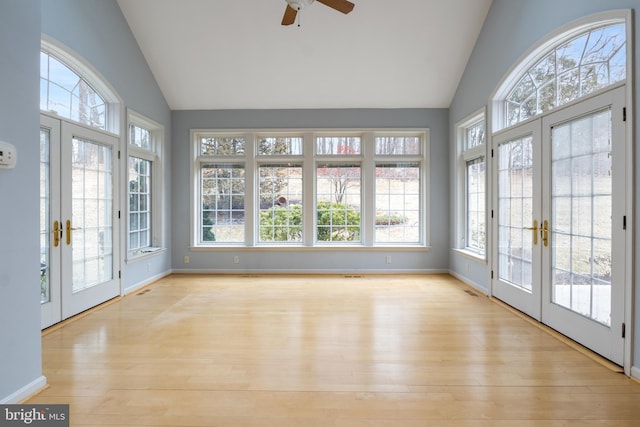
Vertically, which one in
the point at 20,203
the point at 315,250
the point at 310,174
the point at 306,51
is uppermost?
the point at 306,51

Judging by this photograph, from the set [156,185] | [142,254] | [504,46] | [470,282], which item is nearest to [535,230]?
[470,282]

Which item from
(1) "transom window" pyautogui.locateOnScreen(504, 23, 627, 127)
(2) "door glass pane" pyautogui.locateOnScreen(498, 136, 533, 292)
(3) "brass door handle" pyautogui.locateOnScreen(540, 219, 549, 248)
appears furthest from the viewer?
(2) "door glass pane" pyautogui.locateOnScreen(498, 136, 533, 292)

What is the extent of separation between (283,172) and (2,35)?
4061 mm

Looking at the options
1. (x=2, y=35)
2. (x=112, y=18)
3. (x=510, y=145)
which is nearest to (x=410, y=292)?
(x=510, y=145)

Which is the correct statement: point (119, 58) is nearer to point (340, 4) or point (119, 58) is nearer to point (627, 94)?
point (340, 4)

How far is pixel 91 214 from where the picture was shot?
3.86 m

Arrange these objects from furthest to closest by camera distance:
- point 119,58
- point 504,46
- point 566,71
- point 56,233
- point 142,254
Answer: point 142,254
point 119,58
point 504,46
point 56,233
point 566,71

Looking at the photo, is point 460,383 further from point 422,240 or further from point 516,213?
point 422,240

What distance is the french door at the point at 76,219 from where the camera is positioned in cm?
326

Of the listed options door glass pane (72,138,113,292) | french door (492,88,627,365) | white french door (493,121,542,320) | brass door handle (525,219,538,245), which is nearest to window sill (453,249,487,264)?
white french door (493,121,542,320)

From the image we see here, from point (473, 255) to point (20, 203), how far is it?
15.9ft

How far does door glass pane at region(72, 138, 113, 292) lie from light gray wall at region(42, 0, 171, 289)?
0.82 ft

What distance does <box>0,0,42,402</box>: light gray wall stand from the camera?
1.89 metres

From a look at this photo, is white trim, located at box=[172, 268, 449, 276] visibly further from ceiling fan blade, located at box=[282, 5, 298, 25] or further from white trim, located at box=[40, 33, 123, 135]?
ceiling fan blade, located at box=[282, 5, 298, 25]
